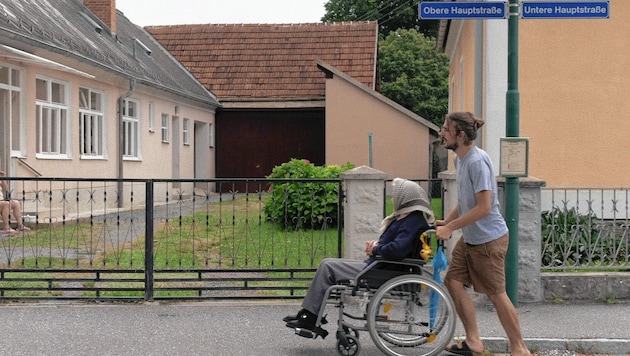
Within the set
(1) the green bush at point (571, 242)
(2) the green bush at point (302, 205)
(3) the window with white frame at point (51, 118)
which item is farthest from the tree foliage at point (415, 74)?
(1) the green bush at point (571, 242)

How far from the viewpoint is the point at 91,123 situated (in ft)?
66.6

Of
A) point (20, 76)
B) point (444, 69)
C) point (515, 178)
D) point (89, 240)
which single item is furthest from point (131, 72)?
point (444, 69)

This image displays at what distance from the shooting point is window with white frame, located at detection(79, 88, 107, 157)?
64.5ft

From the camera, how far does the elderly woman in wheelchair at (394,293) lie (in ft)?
20.8

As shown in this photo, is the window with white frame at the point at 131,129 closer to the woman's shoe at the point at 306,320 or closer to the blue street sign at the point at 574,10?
the blue street sign at the point at 574,10

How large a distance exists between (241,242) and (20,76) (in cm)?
924

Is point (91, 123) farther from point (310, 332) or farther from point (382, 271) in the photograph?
point (382, 271)

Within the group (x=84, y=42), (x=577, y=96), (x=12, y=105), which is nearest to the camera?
(x=577, y=96)

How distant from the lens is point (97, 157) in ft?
66.9

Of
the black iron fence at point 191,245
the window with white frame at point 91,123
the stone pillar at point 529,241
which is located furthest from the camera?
the window with white frame at point 91,123

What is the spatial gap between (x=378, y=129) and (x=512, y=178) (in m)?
18.3

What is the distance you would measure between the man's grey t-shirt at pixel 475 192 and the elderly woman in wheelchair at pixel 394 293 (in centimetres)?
33

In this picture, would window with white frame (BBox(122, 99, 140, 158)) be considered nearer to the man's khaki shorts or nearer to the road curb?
the road curb

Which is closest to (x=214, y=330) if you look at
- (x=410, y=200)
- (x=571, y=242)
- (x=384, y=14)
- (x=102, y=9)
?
(x=410, y=200)
